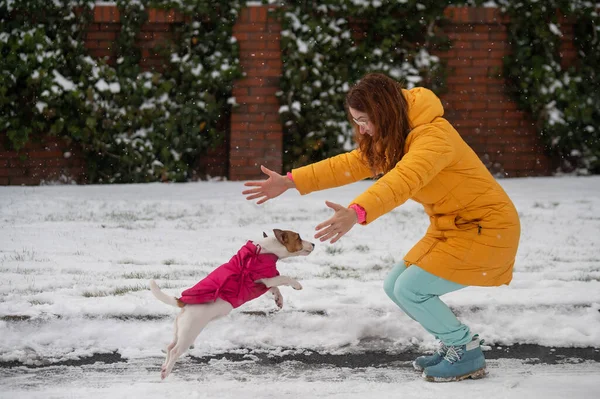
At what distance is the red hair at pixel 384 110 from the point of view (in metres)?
3.83

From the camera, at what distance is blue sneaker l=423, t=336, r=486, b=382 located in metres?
4.05

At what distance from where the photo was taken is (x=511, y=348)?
4652 mm

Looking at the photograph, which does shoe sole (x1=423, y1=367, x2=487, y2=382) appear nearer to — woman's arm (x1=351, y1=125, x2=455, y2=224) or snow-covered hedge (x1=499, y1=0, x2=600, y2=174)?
woman's arm (x1=351, y1=125, x2=455, y2=224)

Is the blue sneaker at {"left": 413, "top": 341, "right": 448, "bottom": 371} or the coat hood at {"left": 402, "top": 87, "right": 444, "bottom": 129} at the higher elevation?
the coat hood at {"left": 402, "top": 87, "right": 444, "bottom": 129}

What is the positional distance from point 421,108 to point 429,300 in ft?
2.97

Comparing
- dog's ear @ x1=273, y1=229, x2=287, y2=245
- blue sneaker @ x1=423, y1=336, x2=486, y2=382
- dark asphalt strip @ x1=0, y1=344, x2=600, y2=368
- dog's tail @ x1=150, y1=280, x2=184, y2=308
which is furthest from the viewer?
dark asphalt strip @ x1=0, y1=344, x2=600, y2=368

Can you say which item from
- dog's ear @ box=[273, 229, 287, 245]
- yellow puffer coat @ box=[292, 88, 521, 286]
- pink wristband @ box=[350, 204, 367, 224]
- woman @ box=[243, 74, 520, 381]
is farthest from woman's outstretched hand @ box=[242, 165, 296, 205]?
pink wristband @ box=[350, 204, 367, 224]

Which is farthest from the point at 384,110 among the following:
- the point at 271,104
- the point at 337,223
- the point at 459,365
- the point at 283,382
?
the point at 271,104

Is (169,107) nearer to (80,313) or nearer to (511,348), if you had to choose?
(80,313)

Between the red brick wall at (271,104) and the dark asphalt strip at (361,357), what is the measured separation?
524 centimetres

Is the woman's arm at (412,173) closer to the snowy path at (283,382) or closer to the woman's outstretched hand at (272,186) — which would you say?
the woman's outstretched hand at (272,186)

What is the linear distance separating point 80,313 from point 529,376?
8.15 ft

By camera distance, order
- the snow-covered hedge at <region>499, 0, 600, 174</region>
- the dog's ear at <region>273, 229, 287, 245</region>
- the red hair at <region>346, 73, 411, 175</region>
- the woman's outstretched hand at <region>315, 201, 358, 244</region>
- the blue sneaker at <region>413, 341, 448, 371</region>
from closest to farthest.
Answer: the woman's outstretched hand at <region>315, 201, 358, 244</region>, the red hair at <region>346, 73, 411, 175</region>, the dog's ear at <region>273, 229, 287, 245</region>, the blue sneaker at <region>413, 341, 448, 371</region>, the snow-covered hedge at <region>499, 0, 600, 174</region>

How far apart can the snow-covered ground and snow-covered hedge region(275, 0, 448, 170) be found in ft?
5.50
